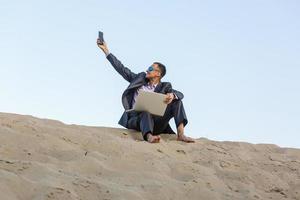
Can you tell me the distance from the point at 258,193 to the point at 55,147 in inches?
64.5

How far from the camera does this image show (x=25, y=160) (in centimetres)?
409

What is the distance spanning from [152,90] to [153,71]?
0.76 ft

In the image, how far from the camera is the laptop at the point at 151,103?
5.67 metres

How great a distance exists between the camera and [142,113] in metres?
5.88

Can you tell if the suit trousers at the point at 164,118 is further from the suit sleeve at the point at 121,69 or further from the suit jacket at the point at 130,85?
the suit sleeve at the point at 121,69

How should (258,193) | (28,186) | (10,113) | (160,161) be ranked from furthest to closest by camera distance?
(10,113) < (160,161) < (258,193) < (28,186)

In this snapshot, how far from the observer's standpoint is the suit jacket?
6168mm

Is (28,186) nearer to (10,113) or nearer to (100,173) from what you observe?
(100,173)

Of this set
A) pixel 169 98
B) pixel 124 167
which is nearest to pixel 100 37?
pixel 169 98

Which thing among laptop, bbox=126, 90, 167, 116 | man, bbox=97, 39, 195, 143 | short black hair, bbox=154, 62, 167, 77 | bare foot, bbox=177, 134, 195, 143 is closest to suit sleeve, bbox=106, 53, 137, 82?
man, bbox=97, 39, 195, 143

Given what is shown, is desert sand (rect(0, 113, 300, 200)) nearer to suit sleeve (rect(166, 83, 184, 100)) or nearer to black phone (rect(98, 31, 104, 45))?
suit sleeve (rect(166, 83, 184, 100))

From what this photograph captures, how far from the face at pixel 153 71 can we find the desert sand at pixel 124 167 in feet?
2.33

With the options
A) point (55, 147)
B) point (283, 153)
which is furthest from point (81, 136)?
point (283, 153)

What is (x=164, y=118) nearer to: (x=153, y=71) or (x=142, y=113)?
(x=142, y=113)
